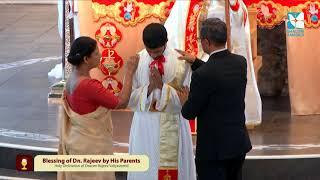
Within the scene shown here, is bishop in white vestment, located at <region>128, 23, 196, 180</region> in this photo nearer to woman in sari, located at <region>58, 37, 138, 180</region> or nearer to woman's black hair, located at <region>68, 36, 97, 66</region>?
woman in sari, located at <region>58, 37, 138, 180</region>

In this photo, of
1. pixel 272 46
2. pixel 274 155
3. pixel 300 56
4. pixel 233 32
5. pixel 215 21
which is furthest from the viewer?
pixel 272 46

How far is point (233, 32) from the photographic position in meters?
8.31

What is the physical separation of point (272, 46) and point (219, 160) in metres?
4.71

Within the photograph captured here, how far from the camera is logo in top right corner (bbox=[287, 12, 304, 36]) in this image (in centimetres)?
903

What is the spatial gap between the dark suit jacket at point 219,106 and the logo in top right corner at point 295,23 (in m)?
3.57

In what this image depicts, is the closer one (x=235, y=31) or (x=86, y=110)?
(x=86, y=110)

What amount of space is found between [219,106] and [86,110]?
2.81 feet

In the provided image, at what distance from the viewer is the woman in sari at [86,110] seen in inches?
216

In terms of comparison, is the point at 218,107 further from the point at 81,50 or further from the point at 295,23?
the point at 295,23

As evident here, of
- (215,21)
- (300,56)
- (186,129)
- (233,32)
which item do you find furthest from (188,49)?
(215,21)

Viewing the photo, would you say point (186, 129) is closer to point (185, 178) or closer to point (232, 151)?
point (185, 178)

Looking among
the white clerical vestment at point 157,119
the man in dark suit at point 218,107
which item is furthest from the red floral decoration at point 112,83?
the man in dark suit at point 218,107

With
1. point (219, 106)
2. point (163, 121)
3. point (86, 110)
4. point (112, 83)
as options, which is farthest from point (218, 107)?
point (112, 83)

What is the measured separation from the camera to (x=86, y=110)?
18.2ft
